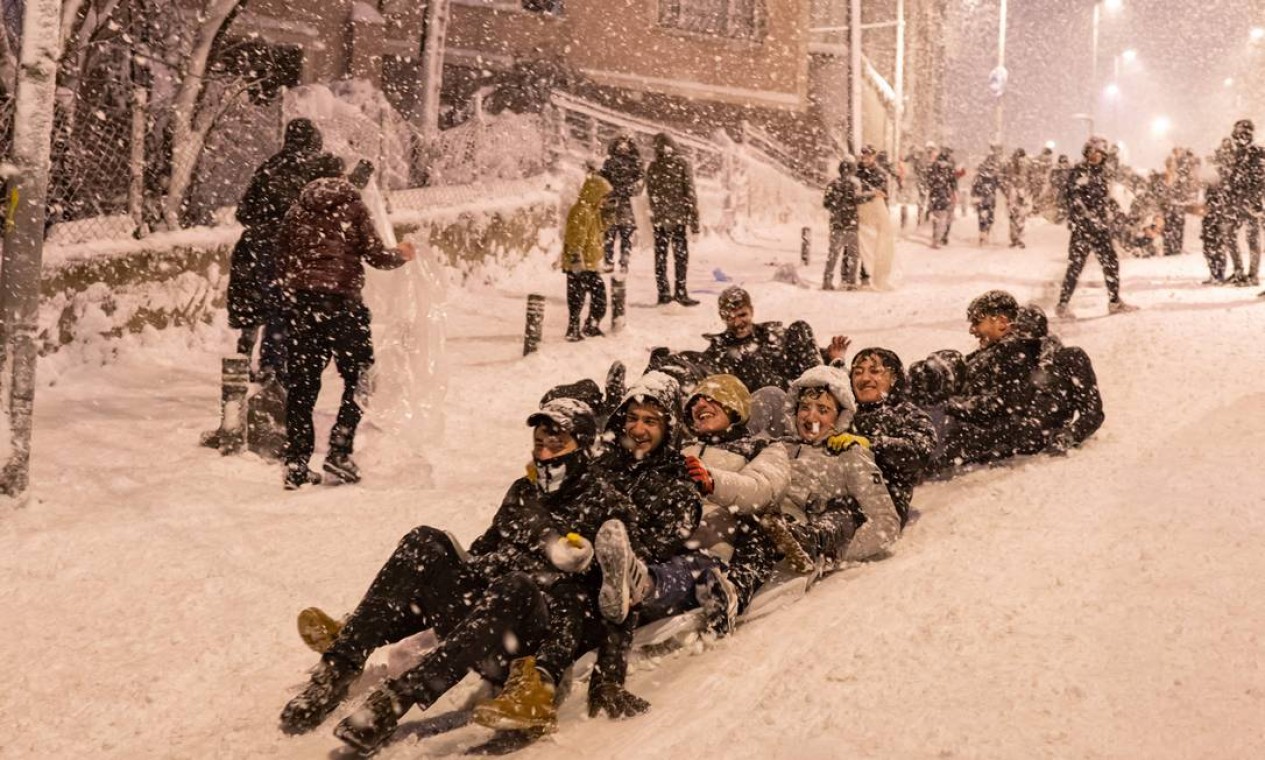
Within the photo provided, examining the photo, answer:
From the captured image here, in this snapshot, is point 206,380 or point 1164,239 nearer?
point 206,380

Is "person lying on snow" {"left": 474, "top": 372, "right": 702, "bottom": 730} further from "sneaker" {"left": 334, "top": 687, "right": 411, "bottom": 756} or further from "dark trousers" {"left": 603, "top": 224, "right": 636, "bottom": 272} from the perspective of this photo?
"dark trousers" {"left": 603, "top": 224, "right": 636, "bottom": 272}

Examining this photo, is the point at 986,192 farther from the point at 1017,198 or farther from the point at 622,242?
the point at 622,242

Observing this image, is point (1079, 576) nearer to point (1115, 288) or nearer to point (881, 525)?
point (881, 525)

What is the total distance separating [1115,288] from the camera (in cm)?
1304

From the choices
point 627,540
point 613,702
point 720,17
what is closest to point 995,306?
point 627,540

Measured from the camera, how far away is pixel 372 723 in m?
3.88

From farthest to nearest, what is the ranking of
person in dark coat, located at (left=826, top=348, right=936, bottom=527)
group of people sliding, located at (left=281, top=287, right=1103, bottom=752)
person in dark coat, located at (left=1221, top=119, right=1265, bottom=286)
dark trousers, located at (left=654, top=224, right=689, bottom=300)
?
dark trousers, located at (left=654, top=224, right=689, bottom=300) → person in dark coat, located at (left=1221, top=119, right=1265, bottom=286) → person in dark coat, located at (left=826, top=348, right=936, bottom=527) → group of people sliding, located at (left=281, top=287, right=1103, bottom=752)

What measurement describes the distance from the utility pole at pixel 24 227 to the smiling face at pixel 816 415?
4.07m

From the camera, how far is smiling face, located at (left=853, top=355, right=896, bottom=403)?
22.3ft

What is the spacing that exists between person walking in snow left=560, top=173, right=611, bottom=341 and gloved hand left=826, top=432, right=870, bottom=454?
6337mm

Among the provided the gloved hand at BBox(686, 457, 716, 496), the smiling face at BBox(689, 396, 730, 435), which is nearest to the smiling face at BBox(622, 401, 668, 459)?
the gloved hand at BBox(686, 457, 716, 496)

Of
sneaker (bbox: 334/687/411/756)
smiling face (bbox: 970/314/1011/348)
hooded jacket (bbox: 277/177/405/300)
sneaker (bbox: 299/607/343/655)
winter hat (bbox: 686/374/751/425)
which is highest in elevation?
hooded jacket (bbox: 277/177/405/300)

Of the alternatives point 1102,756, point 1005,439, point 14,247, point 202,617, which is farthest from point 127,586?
point 1005,439

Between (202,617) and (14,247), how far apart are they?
2.45 metres
